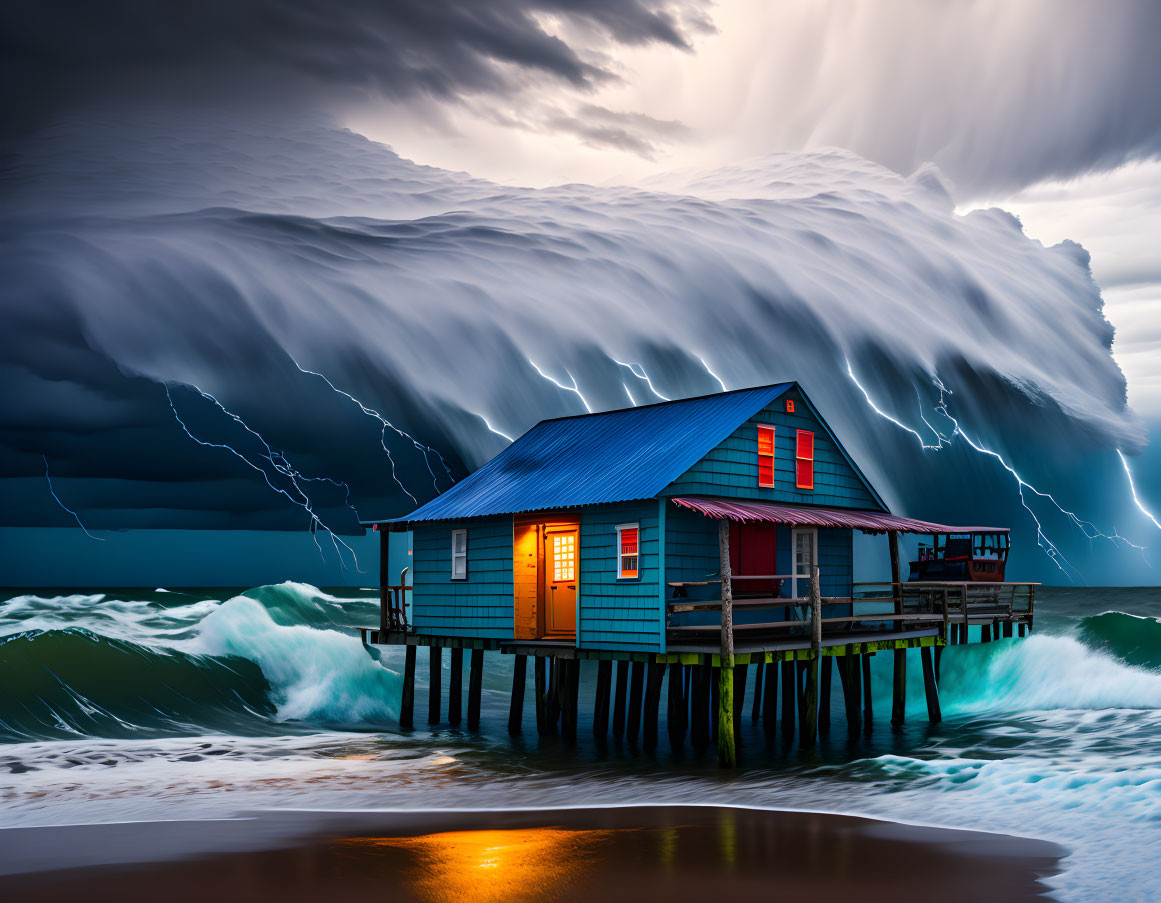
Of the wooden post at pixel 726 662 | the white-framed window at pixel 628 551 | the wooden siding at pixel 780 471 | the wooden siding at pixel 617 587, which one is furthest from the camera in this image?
the wooden siding at pixel 780 471

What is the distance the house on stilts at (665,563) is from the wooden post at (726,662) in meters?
0.04

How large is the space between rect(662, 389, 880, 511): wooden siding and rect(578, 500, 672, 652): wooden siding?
1.05 meters

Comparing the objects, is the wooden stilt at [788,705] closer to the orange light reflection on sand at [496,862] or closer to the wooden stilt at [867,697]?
the wooden stilt at [867,697]

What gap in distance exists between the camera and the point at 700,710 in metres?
24.6

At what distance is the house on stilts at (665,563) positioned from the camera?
2061cm

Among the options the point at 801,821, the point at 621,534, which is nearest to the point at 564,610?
the point at 621,534

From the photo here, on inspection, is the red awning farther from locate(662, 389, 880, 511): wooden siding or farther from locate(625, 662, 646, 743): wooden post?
locate(625, 662, 646, 743): wooden post

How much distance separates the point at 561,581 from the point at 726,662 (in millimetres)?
4649

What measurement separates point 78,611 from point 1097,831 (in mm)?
54213

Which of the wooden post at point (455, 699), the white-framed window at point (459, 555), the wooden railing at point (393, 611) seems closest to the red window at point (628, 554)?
the white-framed window at point (459, 555)

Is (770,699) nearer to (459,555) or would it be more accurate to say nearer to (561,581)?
(561,581)

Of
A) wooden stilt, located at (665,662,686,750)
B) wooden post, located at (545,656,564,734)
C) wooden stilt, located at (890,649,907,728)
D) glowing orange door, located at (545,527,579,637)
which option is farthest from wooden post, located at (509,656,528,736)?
wooden stilt, located at (890,649,907,728)

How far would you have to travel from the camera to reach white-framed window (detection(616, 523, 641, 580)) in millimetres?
20844

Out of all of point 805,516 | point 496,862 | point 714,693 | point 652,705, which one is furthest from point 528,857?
point 714,693
